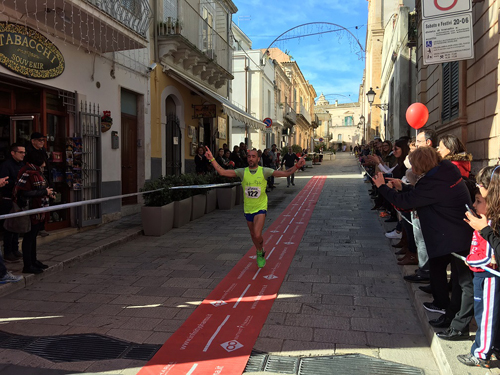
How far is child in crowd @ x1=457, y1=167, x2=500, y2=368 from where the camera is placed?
2.81 m

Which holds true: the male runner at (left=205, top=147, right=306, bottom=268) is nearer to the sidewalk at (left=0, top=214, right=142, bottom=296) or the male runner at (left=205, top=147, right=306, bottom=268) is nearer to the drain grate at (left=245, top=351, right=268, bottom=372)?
the drain grate at (left=245, top=351, right=268, bottom=372)

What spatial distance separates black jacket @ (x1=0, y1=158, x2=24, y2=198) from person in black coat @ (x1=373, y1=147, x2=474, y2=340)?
5.23 m

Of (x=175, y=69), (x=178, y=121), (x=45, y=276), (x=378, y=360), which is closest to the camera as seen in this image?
(x=378, y=360)

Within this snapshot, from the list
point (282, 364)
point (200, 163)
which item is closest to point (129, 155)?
point (200, 163)

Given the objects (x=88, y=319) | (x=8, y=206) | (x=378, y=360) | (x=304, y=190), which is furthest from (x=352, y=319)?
(x=304, y=190)

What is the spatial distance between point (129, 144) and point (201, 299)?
23.7ft

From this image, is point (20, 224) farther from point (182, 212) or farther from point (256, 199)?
point (182, 212)

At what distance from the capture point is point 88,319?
414cm

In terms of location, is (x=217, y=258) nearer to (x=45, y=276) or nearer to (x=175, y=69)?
(x=45, y=276)

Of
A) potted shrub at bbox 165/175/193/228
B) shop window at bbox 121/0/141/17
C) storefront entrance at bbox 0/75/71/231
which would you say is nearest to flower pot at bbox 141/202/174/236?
potted shrub at bbox 165/175/193/228

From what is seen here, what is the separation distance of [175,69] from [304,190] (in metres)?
Result: 7.31

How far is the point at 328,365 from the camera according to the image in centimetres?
320

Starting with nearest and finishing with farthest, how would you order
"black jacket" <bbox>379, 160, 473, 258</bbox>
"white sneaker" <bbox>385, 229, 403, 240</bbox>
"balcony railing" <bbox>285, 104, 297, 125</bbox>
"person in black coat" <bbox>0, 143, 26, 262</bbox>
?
"black jacket" <bbox>379, 160, 473, 258</bbox>
"person in black coat" <bbox>0, 143, 26, 262</bbox>
"white sneaker" <bbox>385, 229, 403, 240</bbox>
"balcony railing" <bbox>285, 104, 297, 125</bbox>

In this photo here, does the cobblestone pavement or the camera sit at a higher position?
the camera
